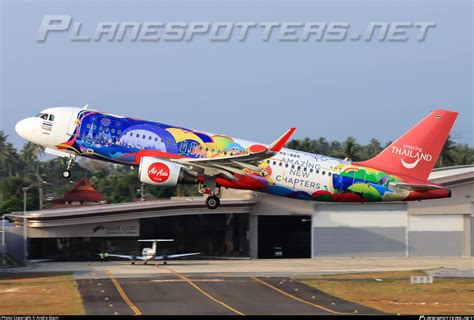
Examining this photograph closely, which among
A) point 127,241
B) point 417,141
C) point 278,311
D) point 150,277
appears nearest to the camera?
point 278,311

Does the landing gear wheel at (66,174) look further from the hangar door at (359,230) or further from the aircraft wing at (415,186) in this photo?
the hangar door at (359,230)

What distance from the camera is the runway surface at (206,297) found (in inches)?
2103

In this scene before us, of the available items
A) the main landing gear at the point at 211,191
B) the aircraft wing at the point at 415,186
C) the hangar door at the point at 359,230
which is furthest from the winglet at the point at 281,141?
the hangar door at the point at 359,230

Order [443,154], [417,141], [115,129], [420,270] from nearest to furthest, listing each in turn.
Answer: [115,129], [417,141], [420,270], [443,154]

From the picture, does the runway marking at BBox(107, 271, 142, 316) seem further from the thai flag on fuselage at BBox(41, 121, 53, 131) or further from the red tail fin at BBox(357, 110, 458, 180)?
the red tail fin at BBox(357, 110, 458, 180)

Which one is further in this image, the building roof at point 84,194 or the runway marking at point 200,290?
the building roof at point 84,194

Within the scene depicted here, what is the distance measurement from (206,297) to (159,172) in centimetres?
1003

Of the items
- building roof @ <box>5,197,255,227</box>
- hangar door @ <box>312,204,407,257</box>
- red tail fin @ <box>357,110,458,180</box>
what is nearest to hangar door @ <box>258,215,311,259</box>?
hangar door @ <box>312,204,407,257</box>

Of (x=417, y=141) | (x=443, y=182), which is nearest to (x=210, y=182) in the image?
(x=417, y=141)

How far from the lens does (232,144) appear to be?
6034 centimetres

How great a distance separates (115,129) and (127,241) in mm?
42238

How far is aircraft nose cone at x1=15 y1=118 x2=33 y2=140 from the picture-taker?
61156 millimetres

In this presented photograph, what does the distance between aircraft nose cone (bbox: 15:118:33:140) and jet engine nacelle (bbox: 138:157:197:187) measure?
959cm

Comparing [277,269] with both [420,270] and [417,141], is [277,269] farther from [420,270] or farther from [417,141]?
[417,141]
